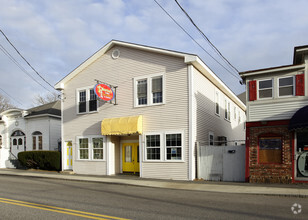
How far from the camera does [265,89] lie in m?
13.9

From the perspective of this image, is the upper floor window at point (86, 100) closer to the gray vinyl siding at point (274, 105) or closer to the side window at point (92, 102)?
the side window at point (92, 102)

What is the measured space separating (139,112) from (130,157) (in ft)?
11.0

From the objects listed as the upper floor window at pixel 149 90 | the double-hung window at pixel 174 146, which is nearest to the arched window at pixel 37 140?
the upper floor window at pixel 149 90

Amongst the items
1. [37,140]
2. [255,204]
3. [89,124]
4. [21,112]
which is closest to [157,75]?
[89,124]

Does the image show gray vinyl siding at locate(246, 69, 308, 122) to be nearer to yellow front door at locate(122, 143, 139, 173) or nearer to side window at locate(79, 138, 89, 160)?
yellow front door at locate(122, 143, 139, 173)

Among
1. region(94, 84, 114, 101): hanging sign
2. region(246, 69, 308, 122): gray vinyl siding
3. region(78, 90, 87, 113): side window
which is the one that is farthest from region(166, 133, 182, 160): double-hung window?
region(78, 90, 87, 113): side window

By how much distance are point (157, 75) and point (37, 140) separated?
13.6 meters

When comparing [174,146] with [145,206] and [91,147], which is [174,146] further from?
[145,206]

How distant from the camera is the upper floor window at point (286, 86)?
43.6 feet

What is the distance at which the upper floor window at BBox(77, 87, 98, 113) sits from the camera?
19438mm

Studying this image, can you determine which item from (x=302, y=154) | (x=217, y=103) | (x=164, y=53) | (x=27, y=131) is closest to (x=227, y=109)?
(x=217, y=103)

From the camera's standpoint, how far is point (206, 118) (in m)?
17.8

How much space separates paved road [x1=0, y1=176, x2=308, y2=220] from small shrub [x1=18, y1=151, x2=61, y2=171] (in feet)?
32.9

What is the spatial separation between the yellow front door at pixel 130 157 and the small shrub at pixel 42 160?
216 inches
